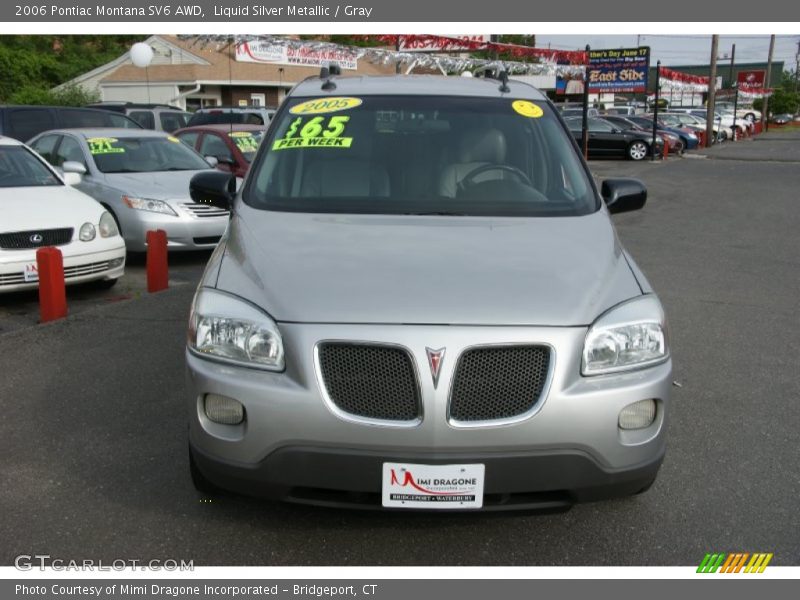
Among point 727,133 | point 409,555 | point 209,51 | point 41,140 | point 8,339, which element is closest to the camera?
point 409,555

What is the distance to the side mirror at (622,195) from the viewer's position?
4699mm

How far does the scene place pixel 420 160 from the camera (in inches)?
171

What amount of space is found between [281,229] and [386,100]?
127 centimetres

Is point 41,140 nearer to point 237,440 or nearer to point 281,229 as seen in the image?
point 281,229

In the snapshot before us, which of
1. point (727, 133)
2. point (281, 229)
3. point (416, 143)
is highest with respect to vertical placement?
point (416, 143)

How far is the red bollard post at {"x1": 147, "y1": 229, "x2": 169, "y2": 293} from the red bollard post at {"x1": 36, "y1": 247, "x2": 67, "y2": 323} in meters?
1.15

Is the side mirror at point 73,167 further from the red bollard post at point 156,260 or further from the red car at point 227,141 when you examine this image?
the red car at point 227,141

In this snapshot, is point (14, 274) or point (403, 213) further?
point (14, 274)

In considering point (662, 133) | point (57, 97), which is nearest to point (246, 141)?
point (662, 133)

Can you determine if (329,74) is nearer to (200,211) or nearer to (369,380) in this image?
(369,380)

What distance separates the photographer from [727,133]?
4247 centimetres

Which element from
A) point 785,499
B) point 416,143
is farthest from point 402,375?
point 785,499
